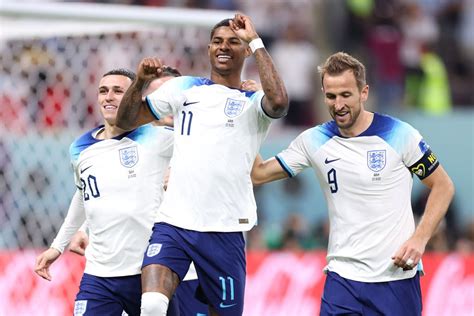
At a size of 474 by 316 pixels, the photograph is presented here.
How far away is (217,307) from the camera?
8.39 meters

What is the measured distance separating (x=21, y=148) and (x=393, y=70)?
6367 mm

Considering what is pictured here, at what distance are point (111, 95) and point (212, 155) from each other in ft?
3.68

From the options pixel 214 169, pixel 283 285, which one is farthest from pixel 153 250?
pixel 283 285

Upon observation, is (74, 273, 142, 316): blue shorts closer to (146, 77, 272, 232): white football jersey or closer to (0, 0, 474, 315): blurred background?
(146, 77, 272, 232): white football jersey

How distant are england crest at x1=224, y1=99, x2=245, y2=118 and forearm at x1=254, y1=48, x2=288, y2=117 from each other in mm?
261

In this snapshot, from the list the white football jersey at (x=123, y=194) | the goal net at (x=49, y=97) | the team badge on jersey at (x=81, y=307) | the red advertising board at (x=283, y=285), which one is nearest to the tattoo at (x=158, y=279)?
the white football jersey at (x=123, y=194)

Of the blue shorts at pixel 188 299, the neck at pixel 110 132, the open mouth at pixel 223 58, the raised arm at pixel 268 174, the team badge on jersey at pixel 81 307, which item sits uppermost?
the open mouth at pixel 223 58

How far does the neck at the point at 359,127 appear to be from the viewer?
8.63 metres

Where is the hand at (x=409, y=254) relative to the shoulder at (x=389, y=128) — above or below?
below

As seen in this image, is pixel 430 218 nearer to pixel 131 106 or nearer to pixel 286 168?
pixel 286 168

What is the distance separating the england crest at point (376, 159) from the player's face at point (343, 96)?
251 millimetres

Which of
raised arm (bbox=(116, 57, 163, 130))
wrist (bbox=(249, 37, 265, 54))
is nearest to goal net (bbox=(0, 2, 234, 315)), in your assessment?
raised arm (bbox=(116, 57, 163, 130))

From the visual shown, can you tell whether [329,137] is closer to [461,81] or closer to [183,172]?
[183,172]

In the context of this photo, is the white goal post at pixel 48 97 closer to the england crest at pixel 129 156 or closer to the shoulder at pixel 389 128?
the england crest at pixel 129 156
